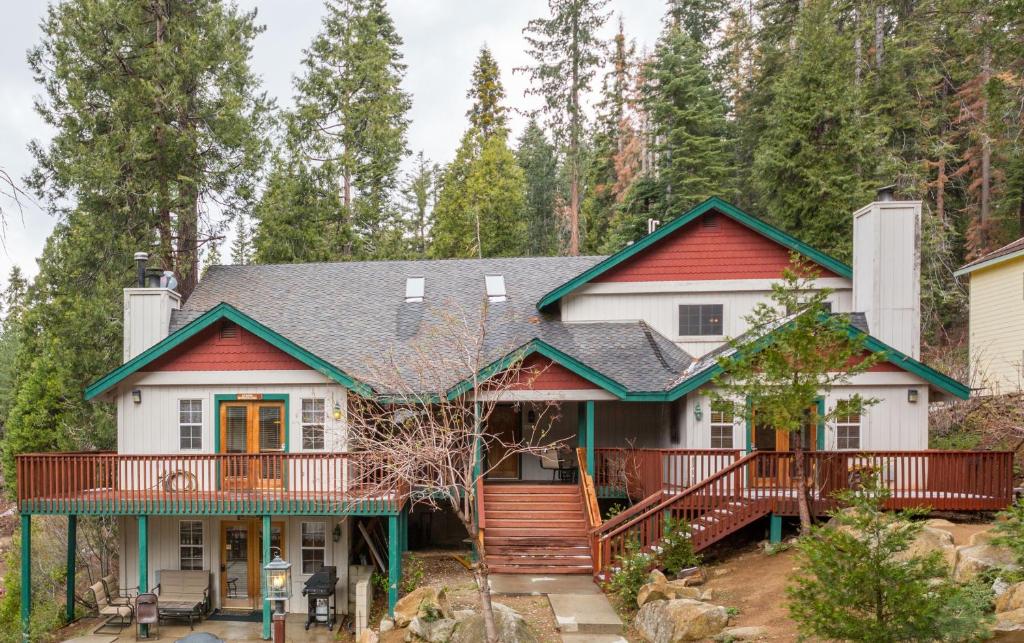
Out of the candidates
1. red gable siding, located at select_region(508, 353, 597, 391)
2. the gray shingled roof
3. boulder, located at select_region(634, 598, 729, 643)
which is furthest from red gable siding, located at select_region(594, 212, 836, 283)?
boulder, located at select_region(634, 598, 729, 643)

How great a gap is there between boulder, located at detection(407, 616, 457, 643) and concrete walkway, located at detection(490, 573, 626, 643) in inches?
63.9

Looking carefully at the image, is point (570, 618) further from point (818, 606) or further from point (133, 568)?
point (133, 568)

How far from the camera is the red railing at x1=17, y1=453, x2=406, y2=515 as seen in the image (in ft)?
42.0

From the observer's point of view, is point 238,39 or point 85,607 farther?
point 238,39

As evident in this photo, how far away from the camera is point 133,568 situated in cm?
1475

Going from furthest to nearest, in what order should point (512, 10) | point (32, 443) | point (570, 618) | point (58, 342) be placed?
point (512, 10), point (32, 443), point (58, 342), point (570, 618)

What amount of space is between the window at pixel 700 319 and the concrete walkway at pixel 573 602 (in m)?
7.12

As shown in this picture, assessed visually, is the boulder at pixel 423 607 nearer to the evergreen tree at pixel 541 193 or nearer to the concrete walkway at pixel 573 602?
the concrete walkway at pixel 573 602

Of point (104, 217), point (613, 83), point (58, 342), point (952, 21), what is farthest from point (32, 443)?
point (952, 21)

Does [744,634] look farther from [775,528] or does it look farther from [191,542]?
[191,542]

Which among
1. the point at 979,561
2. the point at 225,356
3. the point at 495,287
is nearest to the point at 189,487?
the point at 225,356

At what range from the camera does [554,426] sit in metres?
17.0

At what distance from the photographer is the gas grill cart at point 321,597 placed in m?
13.0

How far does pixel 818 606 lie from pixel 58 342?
75.5 feet
